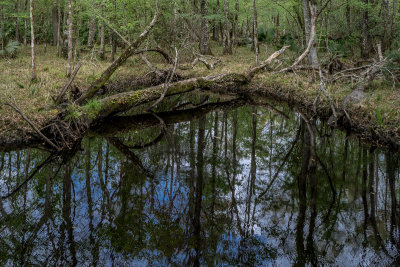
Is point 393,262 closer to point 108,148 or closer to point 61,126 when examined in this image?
point 108,148

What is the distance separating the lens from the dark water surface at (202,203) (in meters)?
4.78

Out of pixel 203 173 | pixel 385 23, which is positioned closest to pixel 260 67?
pixel 385 23

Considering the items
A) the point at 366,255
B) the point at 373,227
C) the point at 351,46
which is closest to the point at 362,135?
the point at 373,227

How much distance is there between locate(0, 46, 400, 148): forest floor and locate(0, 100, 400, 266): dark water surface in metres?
0.88

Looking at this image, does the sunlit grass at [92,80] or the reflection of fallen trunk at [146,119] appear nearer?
the sunlit grass at [92,80]

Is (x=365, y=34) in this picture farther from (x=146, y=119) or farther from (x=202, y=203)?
(x=202, y=203)

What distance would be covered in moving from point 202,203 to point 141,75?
40.9 ft

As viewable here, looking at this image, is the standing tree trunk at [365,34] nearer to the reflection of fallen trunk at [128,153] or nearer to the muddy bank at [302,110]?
the muddy bank at [302,110]

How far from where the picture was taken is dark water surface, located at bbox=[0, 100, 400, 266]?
4.78 metres

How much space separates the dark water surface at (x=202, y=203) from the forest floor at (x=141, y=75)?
0.88 m

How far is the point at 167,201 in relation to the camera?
634 cm

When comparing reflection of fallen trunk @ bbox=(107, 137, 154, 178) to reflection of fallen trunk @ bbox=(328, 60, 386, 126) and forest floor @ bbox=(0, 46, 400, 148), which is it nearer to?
forest floor @ bbox=(0, 46, 400, 148)

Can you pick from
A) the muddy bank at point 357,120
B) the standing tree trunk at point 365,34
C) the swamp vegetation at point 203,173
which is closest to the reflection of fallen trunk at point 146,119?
the swamp vegetation at point 203,173

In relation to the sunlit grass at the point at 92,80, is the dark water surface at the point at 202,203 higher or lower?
lower
